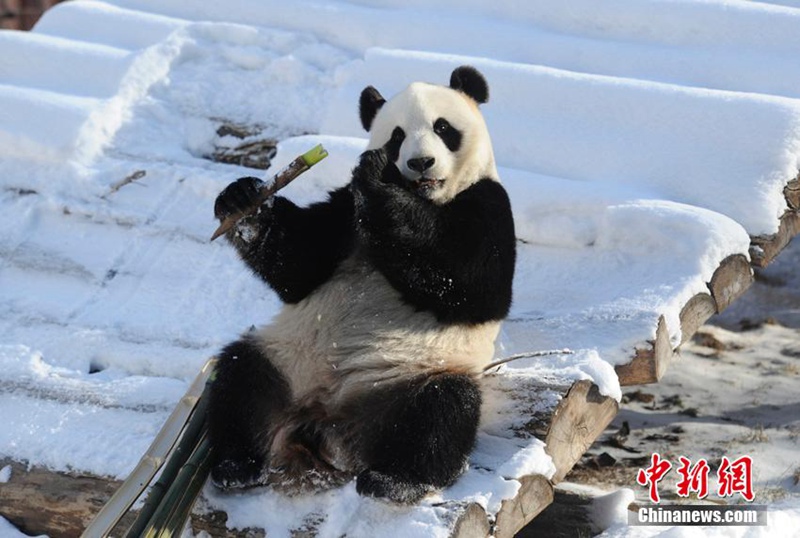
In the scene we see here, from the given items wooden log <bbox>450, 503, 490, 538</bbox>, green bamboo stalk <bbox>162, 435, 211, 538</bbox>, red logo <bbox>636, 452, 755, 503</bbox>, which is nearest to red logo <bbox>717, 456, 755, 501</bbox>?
red logo <bbox>636, 452, 755, 503</bbox>

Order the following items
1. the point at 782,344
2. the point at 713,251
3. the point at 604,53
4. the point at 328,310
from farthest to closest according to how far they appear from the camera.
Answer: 1. the point at 782,344
2. the point at 604,53
3. the point at 713,251
4. the point at 328,310

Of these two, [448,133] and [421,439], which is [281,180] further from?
[421,439]

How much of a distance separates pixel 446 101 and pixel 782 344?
3522mm

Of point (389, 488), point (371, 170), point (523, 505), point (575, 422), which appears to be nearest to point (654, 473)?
point (575, 422)

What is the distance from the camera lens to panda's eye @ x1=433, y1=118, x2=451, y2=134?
321 cm

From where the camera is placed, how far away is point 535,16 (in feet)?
19.6

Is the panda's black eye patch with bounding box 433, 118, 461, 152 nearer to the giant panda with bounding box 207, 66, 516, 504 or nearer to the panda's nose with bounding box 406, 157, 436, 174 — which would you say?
the giant panda with bounding box 207, 66, 516, 504

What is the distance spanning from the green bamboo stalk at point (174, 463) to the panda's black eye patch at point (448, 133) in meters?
1.07

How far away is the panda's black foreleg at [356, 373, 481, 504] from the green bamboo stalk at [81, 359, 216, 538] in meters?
0.63

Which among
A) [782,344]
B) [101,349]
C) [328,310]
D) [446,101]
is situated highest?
[446,101]

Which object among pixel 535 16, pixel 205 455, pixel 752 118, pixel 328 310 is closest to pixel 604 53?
pixel 535 16

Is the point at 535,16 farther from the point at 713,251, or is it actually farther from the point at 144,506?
the point at 144,506

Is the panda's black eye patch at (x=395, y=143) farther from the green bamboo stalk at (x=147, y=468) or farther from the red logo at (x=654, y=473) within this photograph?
the red logo at (x=654, y=473)

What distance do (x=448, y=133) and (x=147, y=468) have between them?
1.38 meters
